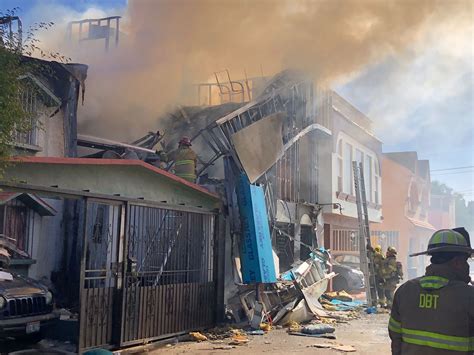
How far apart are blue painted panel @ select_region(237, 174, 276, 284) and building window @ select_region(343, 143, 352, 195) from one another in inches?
405

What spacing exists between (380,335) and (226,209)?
3.79m

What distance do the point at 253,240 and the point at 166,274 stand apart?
81.2 inches

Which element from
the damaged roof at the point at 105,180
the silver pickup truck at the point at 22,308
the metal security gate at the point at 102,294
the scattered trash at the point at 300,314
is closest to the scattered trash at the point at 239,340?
the scattered trash at the point at 300,314

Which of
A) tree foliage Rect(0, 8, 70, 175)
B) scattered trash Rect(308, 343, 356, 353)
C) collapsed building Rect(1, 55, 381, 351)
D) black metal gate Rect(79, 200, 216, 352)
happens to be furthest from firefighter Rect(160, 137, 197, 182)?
tree foliage Rect(0, 8, 70, 175)

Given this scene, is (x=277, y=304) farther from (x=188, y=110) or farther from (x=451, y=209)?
(x=451, y=209)

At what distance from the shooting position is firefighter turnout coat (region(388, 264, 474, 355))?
3.27 m

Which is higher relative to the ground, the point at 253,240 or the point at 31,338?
the point at 253,240

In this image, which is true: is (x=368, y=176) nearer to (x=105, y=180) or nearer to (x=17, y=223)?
(x=17, y=223)

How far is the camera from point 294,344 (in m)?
9.03

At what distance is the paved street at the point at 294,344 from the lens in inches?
330

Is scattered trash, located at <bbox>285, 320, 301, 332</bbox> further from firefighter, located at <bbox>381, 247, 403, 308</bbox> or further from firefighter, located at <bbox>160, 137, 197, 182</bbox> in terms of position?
firefighter, located at <bbox>381, 247, 403, 308</bbox>

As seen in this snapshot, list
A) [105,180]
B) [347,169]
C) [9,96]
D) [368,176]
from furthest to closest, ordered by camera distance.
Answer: [368,176] → [347,169] → [105,180] → [9,96]

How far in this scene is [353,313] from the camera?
43.6 ft

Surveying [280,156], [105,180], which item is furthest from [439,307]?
[280,156]
